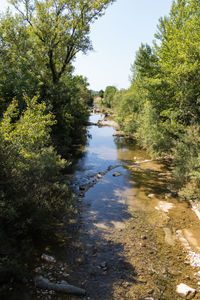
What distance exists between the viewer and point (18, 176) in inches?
280

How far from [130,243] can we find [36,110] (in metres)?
7.78

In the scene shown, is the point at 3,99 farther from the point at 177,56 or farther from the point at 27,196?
the point at 177,56

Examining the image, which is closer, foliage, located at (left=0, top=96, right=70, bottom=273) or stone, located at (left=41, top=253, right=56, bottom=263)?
foliage, located at (left=0, top=96, right=70, bottom=273)

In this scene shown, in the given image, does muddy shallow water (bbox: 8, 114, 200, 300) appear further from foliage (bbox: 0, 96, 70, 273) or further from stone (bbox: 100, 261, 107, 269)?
foliage (bbox: 0, 96, 70, 273)

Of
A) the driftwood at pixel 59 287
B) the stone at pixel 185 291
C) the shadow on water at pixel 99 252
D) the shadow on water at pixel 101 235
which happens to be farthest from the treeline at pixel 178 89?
the driftwood at pixel 59 287

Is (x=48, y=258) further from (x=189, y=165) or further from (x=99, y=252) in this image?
(x=189, y=165)

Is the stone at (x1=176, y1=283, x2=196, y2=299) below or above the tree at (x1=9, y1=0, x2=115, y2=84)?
below

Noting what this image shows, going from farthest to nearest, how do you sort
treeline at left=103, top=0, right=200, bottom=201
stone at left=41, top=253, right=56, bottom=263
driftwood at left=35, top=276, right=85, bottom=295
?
1. treeline at left=103, top=0, right=200, bottom=201
2. stone at left=41, top=253, right=56, bottom=263
3. driftwood at left=35, top=276, right=85, bottom=295

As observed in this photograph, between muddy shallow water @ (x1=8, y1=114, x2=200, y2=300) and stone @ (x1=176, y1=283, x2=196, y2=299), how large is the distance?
0.47 feet

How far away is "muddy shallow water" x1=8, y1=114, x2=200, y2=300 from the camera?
599cm

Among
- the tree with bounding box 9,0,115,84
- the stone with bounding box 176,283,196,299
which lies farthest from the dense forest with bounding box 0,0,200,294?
the stone with bounding box 176,283,196,299

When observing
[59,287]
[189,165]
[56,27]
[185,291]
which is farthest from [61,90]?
[185,291]

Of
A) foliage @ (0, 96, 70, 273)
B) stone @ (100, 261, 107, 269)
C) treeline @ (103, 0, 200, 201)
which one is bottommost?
stone @ (100, 261, 107, 269)

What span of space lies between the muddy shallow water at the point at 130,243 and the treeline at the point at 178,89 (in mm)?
2239
